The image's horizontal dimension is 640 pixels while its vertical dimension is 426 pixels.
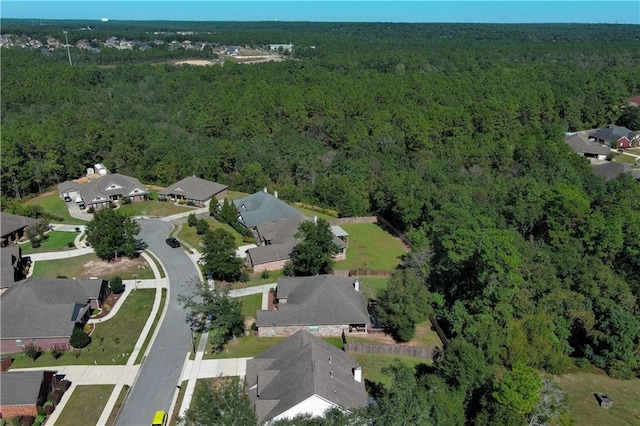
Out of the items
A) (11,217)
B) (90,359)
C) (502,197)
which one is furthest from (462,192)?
(11,217)

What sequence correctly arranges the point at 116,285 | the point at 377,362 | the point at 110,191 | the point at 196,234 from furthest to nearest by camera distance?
the point at 110,191, the point at 196,234, the point at 116,285, the point at 377,362

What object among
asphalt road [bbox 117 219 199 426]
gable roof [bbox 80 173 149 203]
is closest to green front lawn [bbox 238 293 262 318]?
asphalt road [bbox 117 219 199 426]

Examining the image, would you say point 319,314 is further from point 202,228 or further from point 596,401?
point 202,228

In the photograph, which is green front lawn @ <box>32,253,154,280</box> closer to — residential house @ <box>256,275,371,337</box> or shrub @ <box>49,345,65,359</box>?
shrub @ <box>49,345,65,359</box>

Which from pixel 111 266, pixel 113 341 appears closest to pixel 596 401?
pixel 113 341

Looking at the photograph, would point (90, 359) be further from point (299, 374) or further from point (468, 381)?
point (468, 381)
